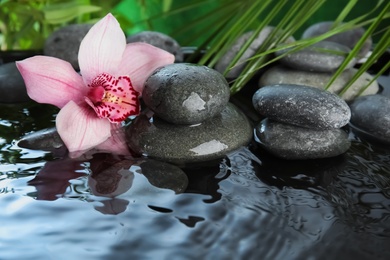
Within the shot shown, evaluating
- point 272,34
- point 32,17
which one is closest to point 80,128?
point 272,34

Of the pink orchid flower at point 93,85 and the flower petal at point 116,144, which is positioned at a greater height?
the pink orchid flower at point 93,85

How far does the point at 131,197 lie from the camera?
1.53 feet

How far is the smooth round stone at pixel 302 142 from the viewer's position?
1.79ft

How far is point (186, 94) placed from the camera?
54 cm

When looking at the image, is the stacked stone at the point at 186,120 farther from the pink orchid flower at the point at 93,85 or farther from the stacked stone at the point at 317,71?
the stacked stone at the point at 317,71

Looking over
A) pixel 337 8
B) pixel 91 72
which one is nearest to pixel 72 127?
pixel 91 72

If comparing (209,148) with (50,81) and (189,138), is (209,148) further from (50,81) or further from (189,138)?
(50,81)

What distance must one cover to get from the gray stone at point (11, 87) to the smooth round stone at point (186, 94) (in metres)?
0.22

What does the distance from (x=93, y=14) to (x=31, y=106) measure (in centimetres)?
51

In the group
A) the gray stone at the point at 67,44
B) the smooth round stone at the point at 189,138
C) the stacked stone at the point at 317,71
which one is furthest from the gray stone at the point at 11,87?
the stacked stone at the point at 317,71

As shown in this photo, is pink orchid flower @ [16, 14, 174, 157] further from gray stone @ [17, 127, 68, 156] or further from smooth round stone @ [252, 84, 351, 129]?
smooth round stone @ [252, 84, 351, 129]

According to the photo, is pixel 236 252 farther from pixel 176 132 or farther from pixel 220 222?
pixel 176 132

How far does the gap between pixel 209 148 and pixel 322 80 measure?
23 centimetres

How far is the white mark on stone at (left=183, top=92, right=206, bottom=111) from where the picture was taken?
0.54 metres
